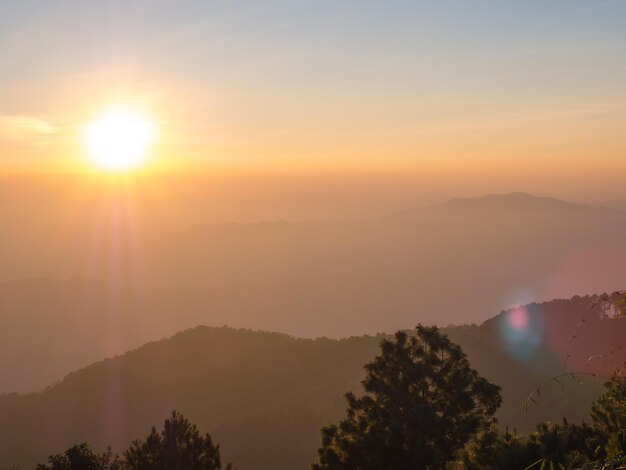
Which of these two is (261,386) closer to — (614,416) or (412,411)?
(412,411)

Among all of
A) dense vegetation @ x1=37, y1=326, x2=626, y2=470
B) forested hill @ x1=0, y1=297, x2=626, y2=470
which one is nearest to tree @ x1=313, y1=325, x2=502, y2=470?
dense vegetation @ x1=37, y1=326, x2=626, y2=470

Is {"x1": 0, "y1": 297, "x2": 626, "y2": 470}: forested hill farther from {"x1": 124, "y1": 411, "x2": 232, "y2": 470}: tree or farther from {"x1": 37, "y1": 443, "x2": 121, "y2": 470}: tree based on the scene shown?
{"x1": 37, "y1": 443, "x2": 121, "y2": 470}: tree

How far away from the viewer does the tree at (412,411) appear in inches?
795

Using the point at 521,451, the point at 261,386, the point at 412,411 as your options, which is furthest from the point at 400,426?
the point at 261,386

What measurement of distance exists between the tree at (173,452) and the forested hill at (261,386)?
46.7m

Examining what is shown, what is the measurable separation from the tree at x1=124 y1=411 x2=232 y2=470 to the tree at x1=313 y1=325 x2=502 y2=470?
4.46m

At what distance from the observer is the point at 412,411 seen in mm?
20844

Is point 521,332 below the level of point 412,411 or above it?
above

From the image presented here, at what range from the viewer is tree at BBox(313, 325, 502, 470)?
795 inches

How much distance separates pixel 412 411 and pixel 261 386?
83.4 metres

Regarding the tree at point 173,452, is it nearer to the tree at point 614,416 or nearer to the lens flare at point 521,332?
the tree at point 614,416

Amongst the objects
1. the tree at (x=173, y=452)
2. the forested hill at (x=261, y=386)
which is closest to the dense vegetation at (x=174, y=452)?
the tree at (x=173, y=452)

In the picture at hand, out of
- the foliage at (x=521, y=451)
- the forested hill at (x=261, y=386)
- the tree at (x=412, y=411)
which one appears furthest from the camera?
the forested hill at (x=261, y=386)

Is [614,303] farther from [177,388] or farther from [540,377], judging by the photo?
[177,388]
